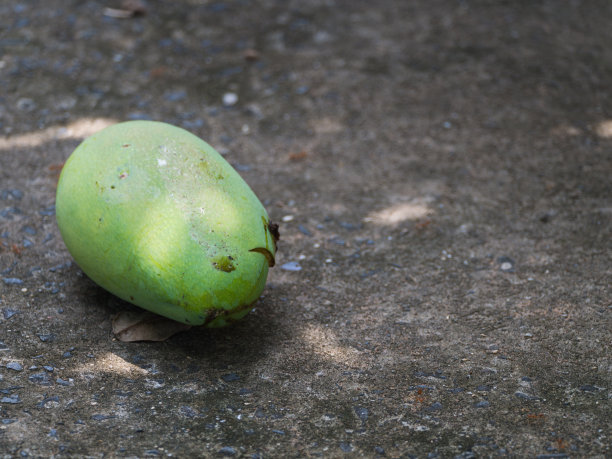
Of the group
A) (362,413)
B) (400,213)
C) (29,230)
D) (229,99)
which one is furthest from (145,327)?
(229,99)

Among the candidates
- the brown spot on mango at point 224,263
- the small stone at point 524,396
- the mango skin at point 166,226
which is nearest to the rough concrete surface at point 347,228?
the small stone at point 524,396

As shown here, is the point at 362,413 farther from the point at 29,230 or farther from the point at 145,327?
the point at 29,230

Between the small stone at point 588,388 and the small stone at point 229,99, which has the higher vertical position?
the small stone at point 588,388

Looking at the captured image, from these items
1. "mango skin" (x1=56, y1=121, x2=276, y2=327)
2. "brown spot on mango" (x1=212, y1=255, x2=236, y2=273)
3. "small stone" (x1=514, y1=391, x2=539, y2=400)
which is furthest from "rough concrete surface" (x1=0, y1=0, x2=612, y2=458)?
"brown spot on mango" (x1=212, y1=255, x2=236, y2=273)

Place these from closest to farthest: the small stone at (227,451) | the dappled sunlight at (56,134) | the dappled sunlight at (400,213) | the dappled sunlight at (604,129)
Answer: the small stone at (227,451)
the dappled sunlight at (400,213)
the dappled sunlight at (56,134)
the dappled sunlight at (604,129)

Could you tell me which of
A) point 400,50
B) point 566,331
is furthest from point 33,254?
point 400,50

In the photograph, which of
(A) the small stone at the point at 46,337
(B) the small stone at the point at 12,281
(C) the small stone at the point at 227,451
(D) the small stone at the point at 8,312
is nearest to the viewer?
(C) the small stone at the point at 227,451

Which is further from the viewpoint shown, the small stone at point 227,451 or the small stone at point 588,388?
the small stone at point 588,388

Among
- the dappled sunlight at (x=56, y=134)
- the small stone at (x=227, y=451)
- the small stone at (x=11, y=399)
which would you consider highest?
the small stone at (x=227, y=451)

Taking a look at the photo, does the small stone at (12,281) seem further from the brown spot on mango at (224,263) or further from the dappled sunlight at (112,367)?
the brown spot on mango at (224,263)
